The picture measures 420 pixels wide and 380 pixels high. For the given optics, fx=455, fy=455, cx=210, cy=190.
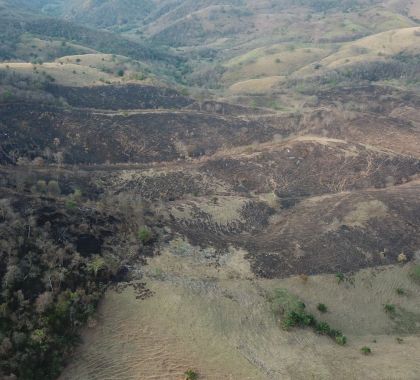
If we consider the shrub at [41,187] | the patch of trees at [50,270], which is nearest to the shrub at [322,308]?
the patch of trees at [50,270]

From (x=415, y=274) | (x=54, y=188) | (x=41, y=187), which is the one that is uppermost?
(x=41, y=187)

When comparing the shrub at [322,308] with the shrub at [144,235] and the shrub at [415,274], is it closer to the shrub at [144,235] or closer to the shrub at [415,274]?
the shrub at [415,274]

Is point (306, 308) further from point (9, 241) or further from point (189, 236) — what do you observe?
point (9, 241)

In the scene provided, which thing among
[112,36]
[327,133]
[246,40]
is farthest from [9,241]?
[246,40]

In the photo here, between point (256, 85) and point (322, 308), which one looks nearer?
point (322, 308)

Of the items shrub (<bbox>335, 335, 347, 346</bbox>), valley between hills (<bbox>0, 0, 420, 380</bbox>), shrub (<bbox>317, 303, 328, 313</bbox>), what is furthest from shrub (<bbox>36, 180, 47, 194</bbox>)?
shrub (<bbox>335, 335, 347, 346</bbox>)

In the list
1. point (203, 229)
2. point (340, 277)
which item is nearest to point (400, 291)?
point (340, 277)

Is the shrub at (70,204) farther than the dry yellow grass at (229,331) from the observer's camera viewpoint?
Yes

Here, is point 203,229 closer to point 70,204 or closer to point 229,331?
point 70,204
